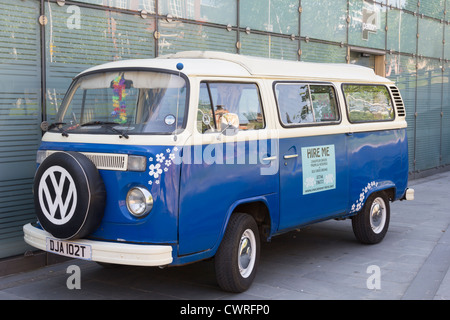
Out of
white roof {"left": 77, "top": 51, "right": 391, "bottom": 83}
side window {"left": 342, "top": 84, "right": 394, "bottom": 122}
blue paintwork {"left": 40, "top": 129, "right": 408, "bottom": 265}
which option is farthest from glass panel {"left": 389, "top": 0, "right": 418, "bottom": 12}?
blue paintwork {"left": 40, "top": 129, "right": 408, "bottom": 265}

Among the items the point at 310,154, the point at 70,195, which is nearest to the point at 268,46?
the point at 310,154

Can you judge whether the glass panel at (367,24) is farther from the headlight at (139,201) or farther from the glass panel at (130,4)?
the headlight at (139,201)

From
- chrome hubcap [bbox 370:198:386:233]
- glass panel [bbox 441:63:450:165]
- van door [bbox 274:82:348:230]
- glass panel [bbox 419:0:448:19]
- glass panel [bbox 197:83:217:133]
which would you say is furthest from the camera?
glass panel [bbox 441:63:450:165]

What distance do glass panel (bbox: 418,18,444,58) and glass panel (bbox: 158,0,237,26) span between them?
27.7ft

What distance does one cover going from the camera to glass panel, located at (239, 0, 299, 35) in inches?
400

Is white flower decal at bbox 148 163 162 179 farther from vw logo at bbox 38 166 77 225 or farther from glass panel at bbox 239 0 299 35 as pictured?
glass panel at bbox 239 0 299 35

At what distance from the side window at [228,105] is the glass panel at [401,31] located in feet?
32.0

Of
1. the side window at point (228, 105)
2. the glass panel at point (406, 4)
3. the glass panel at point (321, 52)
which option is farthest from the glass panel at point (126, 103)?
the glass panel at point (406, 4)

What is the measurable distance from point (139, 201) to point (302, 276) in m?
2.34

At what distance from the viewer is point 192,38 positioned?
910cm

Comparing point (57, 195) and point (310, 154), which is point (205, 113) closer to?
point (57, 195)

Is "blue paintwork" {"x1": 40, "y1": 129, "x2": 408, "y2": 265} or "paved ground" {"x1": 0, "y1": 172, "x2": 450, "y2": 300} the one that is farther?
"paved ground" {"x1": 0, "y1": 172, "x2": 450, "y2": 300}

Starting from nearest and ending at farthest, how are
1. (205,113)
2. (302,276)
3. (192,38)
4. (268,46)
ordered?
(205,113)
(302,276)
(192,38)
(268,46)
